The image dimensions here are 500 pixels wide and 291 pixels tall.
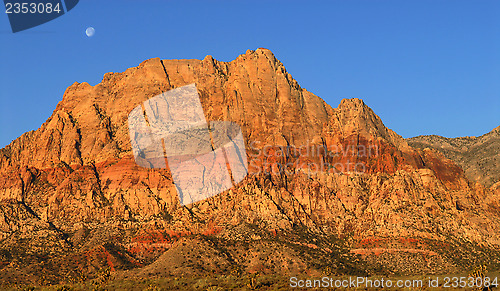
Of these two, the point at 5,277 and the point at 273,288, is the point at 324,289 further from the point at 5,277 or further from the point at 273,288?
the point at 5,277

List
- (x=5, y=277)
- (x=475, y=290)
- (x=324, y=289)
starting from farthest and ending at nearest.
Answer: (x=5, y=277), (x=324, y=289), (x=475, y=290)

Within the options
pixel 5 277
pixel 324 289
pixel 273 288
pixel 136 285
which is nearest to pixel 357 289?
Answer: pixel 324 289

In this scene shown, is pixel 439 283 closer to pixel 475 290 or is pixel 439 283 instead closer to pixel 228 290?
pixel 475 290

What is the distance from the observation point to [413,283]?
410 feet

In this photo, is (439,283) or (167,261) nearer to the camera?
(439,283)

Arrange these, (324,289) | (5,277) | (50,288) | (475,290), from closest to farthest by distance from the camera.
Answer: (475,290) < (324,289) < (50,288) < (5,277)

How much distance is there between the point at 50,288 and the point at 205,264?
72763mm

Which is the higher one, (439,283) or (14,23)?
(14,23)

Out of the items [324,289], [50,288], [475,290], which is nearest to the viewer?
[475,290]

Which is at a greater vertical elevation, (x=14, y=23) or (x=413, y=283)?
(x=14, y=23)

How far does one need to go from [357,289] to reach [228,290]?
77.3 feet

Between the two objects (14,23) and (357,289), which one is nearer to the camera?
(357,289)

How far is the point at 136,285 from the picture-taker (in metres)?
138

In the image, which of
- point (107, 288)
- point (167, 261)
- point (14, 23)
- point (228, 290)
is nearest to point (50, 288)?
point (107, 288)
